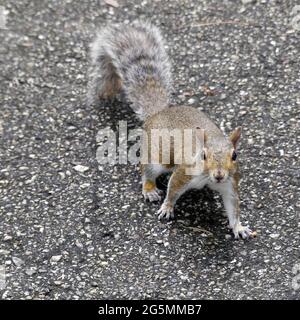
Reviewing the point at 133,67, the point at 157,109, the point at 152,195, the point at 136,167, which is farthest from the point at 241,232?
the point at 133,67

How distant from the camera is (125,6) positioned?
18.6ft

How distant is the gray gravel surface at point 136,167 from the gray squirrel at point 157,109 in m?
0.10

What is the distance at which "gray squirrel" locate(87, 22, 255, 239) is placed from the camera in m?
3.71

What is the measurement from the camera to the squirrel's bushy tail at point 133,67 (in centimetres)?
452

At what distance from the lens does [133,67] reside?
461cm

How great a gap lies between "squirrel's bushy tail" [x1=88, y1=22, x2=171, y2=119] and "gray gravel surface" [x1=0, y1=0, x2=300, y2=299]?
0.52 ft

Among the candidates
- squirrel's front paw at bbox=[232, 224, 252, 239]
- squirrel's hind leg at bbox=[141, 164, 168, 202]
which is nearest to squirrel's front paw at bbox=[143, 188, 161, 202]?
squirrel's hind leg at bbox=[141, 164, 168, 202]

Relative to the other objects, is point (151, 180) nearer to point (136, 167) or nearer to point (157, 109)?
point (136, 167)

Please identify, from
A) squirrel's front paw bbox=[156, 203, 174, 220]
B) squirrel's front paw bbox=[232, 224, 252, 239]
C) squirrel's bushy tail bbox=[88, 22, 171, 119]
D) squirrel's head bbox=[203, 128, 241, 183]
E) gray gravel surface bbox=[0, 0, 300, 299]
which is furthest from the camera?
squirrel's bushy tail bbox=[88, 22, 171, 119]

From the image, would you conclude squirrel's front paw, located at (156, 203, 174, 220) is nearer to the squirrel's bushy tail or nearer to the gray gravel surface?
the gray gravel surface

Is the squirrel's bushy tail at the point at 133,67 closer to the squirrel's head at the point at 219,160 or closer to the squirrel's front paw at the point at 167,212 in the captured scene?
the squirrel's front paw at the point at 167,212

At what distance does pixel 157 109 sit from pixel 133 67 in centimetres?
34

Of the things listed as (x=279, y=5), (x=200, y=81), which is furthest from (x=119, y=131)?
(x=279, y=5)

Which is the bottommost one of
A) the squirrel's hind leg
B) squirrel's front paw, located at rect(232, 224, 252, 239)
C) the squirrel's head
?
squirrel's front paw, located at rect(232, 224, 252, 239)
